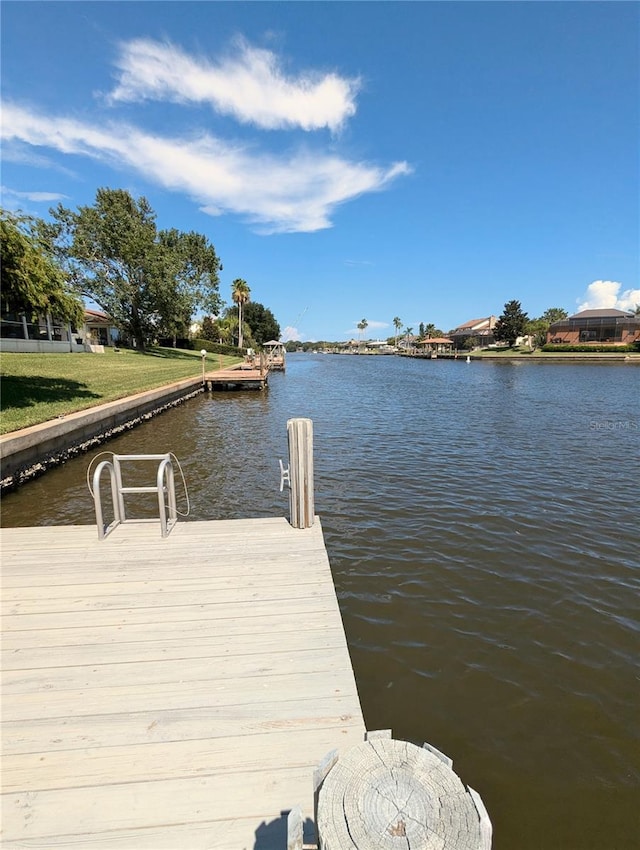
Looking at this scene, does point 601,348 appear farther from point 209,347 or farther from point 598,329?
point 209,347

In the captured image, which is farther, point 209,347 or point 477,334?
point 477,334

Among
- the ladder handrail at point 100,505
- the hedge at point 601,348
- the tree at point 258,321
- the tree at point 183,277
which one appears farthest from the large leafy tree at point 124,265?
the hedge at point 601,348

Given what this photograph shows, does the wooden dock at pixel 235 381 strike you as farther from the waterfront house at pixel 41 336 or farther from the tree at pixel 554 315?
the tree at pixel 554 315

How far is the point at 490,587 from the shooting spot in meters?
5.27

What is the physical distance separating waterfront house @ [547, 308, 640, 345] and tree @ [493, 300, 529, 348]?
5378 millimetres

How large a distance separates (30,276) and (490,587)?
11.5m

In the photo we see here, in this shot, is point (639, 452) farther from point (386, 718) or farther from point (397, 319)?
point (397, 319)

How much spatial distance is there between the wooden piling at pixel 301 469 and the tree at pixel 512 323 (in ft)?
295

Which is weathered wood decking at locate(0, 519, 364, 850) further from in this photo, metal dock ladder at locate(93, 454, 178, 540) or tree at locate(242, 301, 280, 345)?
tree at locate(242, 301, 280, 345)

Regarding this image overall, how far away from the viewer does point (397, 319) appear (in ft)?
586

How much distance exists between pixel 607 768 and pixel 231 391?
24.6 meters

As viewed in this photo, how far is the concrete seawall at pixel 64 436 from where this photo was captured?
843 centimetres

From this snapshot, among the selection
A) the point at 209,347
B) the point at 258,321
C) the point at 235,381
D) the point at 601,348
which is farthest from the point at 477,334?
the point at 235,381

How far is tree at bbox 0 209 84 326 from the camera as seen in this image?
380 inches
